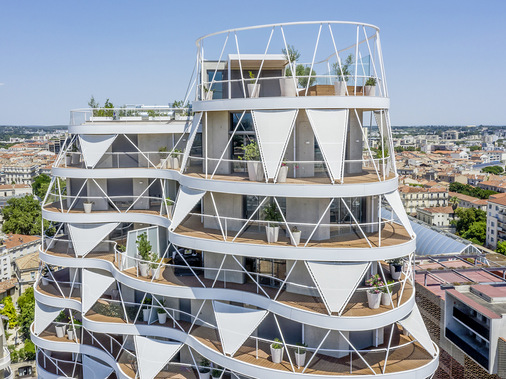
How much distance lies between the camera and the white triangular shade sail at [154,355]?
21641 mm

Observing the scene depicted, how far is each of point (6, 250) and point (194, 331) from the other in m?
88.2

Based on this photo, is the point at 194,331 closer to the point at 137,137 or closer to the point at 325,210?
the point at 325,210

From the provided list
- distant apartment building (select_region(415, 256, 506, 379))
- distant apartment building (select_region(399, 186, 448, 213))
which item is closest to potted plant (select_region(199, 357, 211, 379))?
distant apartment building (select_region(415, 256, 506, 379))

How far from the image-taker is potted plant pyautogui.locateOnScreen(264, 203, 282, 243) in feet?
63.2

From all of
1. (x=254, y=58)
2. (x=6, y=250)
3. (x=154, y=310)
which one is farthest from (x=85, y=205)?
(x=6, y=250)

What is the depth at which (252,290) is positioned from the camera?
20.4 metres

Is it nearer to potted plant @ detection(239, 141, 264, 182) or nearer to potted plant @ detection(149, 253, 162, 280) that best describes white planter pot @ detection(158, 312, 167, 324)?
potted plant @ detection(149, 253, 162, 280)

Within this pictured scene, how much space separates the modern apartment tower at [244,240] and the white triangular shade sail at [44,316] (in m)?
0.08

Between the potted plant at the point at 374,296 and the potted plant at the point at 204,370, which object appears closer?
the potted plant at the point at 374,296

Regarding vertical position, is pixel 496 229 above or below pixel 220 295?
below

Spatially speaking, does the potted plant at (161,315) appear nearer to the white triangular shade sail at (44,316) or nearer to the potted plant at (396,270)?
the white triangular shade sail at (44,316)

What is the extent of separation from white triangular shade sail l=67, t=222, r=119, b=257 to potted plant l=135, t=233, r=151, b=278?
8.35ft

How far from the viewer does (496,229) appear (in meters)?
112

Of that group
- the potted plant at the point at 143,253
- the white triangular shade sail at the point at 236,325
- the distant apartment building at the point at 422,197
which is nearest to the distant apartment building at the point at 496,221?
the distant apartment building at the point at 422,197
